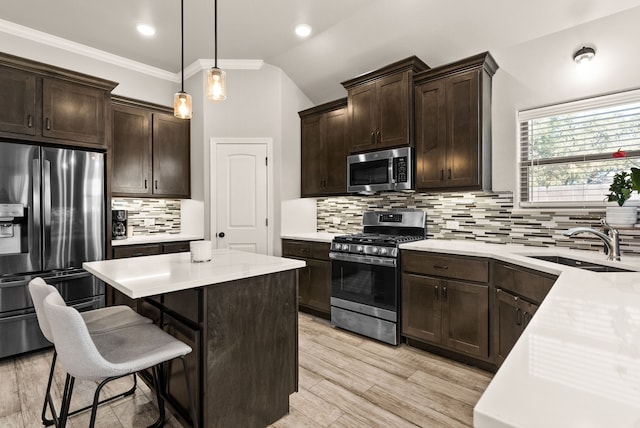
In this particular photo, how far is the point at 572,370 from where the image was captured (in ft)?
1.90

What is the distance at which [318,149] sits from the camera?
4.21 m

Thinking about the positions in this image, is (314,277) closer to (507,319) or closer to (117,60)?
(507,319)

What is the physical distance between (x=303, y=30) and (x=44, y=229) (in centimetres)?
308

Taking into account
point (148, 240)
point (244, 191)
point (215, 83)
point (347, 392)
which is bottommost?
point (347, 392)

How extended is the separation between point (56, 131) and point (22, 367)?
203 centimetres

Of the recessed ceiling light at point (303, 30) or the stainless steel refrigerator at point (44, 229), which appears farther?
the recessed ceiling light at point (303, 30)

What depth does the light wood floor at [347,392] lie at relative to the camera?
201 centimetres

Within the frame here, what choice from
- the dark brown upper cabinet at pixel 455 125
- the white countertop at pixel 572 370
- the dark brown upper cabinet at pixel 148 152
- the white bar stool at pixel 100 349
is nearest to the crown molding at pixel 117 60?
the dark brown upper cabinet at pixel 148 152

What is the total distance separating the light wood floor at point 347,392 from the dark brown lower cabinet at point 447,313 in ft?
0.57

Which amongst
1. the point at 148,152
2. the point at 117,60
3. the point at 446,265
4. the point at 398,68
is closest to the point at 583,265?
the point at 446,265

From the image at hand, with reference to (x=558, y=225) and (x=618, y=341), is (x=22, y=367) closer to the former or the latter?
(x=618, y=341)

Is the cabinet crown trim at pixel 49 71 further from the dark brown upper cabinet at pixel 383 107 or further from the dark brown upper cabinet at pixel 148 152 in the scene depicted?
the dark brown upper cabinet at pixel 383 107

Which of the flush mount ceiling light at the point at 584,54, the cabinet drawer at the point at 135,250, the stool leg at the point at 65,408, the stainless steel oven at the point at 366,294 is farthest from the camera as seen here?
the cabinet drawer at the point at 135,250

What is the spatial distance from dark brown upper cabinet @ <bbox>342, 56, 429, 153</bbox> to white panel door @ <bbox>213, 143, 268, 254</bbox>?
1.21m
